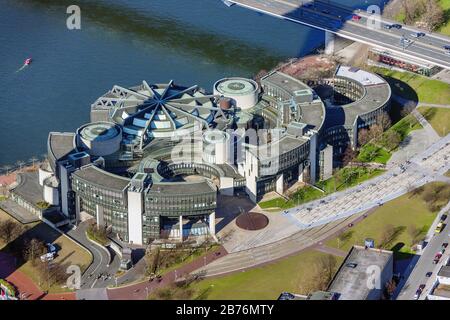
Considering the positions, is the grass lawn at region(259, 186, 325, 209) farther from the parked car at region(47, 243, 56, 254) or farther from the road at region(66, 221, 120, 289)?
the parked car at region(47, 243, 56, 254)

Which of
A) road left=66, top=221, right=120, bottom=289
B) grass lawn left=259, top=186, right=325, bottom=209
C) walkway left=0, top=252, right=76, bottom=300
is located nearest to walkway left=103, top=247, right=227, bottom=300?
road left=66, top=221, right=120, bottom=289

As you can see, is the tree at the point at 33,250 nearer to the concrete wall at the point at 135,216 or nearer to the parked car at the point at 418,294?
the concrete wall at the point at 135,216

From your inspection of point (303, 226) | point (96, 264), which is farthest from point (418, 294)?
point (96, 264)

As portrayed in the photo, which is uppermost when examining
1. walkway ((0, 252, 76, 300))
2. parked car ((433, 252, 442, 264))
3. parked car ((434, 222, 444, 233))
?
parked car ((434, 222, 444, 233))

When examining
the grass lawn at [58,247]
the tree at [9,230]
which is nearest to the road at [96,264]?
the grass lawn at [58,247]

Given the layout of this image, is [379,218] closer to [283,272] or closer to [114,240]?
[283,272]

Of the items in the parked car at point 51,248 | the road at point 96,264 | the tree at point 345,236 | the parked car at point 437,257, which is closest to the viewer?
the road at point 96,264

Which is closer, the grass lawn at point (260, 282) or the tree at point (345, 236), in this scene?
the grass lawn at point (260, 282)
